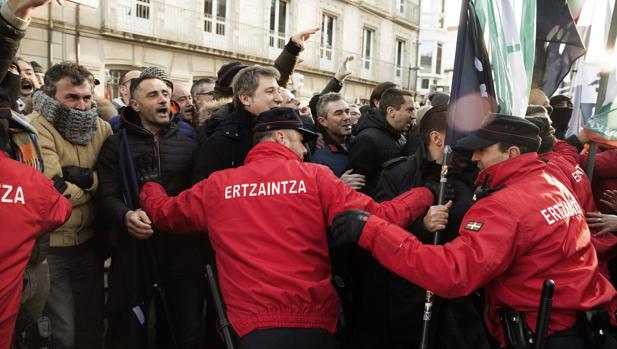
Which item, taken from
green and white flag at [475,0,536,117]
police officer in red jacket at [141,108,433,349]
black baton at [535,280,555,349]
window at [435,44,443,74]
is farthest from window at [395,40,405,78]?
black baton at [535,280,555,349]

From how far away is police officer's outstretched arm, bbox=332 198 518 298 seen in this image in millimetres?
2064

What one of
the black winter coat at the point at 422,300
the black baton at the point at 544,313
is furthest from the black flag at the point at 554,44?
the black baton at the point at 544,313

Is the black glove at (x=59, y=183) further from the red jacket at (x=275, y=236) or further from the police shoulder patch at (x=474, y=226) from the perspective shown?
the police shoulder patch at (x=474, y=226)

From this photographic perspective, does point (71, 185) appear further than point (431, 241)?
Yes

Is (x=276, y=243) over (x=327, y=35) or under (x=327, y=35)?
under

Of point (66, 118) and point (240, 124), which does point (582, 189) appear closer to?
point (240, 124)

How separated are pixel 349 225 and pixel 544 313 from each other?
0.85 metres

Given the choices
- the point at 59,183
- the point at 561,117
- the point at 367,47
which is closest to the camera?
the point at 59,183

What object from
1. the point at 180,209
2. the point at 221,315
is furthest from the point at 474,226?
the point at 180,209

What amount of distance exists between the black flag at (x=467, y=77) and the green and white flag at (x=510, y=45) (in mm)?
65

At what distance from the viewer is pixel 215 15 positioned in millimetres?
17328

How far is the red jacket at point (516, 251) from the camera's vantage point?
6.81 ft

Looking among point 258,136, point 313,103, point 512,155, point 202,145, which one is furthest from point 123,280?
point 313,103

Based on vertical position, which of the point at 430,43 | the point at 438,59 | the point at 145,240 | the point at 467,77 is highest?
the point at 430,43
